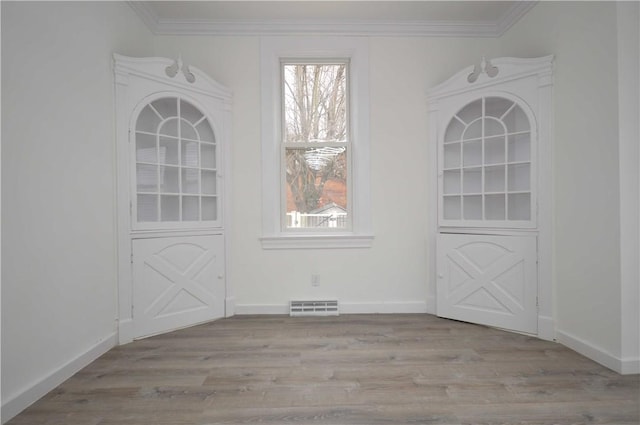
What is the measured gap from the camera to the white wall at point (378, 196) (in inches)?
145

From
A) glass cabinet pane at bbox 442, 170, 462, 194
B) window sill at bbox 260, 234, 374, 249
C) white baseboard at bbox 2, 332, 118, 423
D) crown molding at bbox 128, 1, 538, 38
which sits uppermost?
crown molding at bbox 128, 1, 538, 38

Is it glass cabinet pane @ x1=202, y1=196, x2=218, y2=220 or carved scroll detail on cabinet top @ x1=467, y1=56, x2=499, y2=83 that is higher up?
carved scroll detail on cabinet top @ x1=467, y1=56, x2=499, y2=83

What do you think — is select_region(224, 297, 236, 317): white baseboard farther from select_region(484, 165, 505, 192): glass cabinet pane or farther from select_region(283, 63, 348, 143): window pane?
select_region(484, 165, 505, 192): glass cabinet pane

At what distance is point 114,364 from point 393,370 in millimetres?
1970

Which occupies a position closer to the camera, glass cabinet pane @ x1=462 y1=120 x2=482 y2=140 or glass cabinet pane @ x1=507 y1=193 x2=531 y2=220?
glass cabinet pane @ x1=507 y1=193 x2=531 y2=220

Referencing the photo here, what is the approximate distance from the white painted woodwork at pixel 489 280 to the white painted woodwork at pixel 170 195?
2177mm

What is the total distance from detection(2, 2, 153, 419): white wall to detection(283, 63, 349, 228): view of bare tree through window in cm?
165

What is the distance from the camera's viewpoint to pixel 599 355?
2.52m

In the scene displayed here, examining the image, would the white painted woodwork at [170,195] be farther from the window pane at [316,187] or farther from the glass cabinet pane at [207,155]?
the window pane at [316,187]

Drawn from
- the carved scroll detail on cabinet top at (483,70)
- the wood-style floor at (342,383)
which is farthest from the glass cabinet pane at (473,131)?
the wood-style floor at (342,383)

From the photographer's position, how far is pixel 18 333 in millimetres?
1993

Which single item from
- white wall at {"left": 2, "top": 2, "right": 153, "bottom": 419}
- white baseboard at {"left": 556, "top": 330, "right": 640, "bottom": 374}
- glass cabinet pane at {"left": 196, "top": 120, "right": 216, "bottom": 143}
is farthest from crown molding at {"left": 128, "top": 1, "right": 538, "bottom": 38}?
white baseboard at {"left": 556, "top": 330, "right": 640, "bottom": 374}

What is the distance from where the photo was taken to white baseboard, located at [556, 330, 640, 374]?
2.36 metres

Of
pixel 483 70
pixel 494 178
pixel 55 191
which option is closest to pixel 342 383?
pixel 55 191
